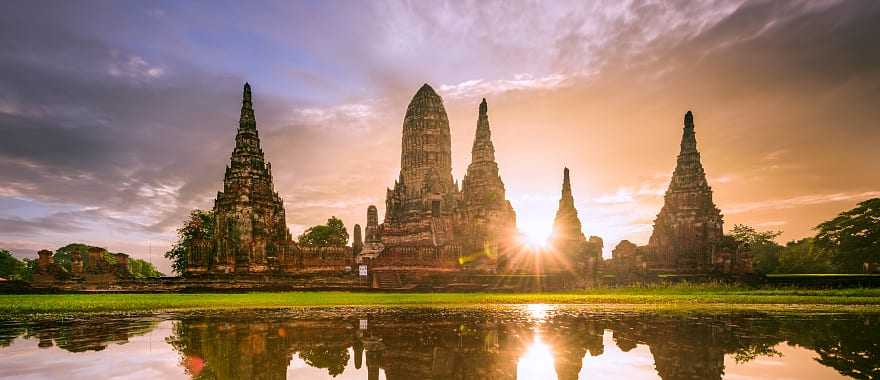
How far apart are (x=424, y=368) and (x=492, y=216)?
41.6 meters

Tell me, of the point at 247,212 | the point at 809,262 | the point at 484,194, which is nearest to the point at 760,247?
the point at 809,262

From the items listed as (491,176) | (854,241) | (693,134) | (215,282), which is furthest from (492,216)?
(854,241)

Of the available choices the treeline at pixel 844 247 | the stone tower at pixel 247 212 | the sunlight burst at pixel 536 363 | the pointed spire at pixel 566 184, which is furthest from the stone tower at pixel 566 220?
the sunlight burst at pixel 536 363

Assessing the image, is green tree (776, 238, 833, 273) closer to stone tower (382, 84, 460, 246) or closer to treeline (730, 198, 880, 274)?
treeline (730, 198, 880, 274)

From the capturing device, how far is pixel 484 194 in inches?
1897

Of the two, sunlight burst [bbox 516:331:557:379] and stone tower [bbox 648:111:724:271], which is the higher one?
stone tower [bbox 648:111:724:271]

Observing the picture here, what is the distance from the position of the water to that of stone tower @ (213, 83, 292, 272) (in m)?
23.9

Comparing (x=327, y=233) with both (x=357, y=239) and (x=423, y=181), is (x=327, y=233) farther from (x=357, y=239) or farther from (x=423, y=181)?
(x=423, y=181)

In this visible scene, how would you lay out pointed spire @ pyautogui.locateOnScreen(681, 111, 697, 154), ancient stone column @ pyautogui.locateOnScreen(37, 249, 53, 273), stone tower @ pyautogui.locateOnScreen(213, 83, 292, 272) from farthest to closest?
pointed spire @ pyautogui.locateOnScreen(681, 111, 697, 154)
stone tower @ pyautogui.locateOnScreen(213, 83, 292, 272)
ancient stone column @ pyautogui.locateOnScreen(37, 249, 53, 273)

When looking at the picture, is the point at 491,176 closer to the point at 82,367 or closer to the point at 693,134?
the point at 693,134

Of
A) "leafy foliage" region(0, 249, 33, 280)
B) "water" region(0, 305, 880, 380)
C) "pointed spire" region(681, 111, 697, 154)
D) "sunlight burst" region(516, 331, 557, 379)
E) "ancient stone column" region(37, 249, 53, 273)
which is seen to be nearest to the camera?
"sunlight burst" region(516, 331, 557, 379)

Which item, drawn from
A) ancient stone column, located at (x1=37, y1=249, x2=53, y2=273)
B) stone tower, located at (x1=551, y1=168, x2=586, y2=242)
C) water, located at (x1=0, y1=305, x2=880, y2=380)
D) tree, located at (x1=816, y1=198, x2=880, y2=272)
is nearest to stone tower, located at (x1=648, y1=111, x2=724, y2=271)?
stone tower, located at (x1=551, y1=168, x2=586, y2=242)

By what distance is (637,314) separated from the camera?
42.1ft

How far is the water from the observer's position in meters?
5.76
